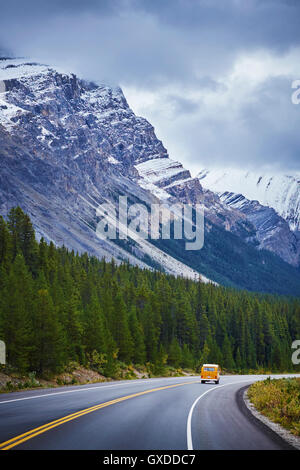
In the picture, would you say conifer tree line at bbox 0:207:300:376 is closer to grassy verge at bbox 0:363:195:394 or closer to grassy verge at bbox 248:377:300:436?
grassy verge at bbox 0:363:195:394

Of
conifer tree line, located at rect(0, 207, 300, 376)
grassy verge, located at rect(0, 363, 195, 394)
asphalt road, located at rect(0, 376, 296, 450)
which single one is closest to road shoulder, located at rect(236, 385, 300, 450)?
asphalt road, located at rect(0, 376, 296, 450)

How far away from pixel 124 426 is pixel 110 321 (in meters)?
43.2

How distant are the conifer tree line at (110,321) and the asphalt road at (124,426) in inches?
586

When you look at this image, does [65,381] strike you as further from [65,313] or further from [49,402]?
[49,402]

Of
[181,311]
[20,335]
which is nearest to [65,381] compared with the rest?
[20,335]

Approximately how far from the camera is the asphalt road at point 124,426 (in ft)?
39.0

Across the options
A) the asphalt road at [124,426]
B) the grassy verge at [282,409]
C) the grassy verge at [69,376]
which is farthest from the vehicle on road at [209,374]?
the asphalt road at [124,426]

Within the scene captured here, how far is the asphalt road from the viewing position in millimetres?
11875

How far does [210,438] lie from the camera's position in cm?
1305

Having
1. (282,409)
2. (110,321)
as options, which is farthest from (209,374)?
(282,409)

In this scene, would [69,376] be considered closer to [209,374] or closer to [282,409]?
[209,374]

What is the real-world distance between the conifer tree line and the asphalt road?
48.8 ft
